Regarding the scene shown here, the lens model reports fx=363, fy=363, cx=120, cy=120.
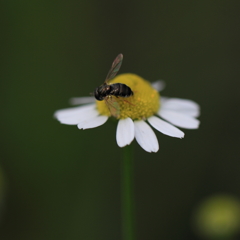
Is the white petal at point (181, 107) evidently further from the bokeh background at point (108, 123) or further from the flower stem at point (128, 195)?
the bokeh background at point (108, 123)

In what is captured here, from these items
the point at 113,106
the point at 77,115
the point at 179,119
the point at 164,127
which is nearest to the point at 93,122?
the point at 113,106

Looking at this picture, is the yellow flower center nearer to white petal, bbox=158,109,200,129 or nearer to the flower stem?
white petal, bbox=158,109,200,129

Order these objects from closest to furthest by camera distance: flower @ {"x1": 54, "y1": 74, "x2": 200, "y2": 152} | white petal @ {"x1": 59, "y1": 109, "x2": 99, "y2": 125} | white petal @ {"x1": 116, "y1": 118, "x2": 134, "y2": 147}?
white petal @ {"x1": 116, "y1": 118, "x2": 134, "y2": 147}, flower @ {"x1": 54, "y1": 74, "x2": 200, "y2": 152}, white petal @ {"x1": 59, "y1": 109, "x2": 99, "y2": 125}

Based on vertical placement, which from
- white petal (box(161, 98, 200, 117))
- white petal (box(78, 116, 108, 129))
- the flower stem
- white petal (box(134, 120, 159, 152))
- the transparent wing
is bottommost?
the flower stem

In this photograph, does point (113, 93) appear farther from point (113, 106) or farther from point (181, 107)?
point (181, 107)

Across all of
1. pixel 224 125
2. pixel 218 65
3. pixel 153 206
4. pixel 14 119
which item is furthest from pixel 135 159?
pixel 218 65

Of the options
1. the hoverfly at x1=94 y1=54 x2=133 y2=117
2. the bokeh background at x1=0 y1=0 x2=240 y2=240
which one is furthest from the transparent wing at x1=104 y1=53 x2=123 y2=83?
the bokeh background at x1=0 y1=0 x2=240 y2=240

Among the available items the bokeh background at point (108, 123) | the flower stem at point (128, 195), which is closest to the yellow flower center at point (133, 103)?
the flower stem at point (128, 195)
